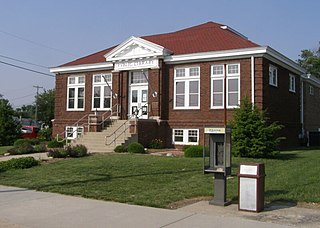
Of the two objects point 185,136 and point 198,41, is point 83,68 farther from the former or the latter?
point 185,136

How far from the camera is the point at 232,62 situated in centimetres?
2353

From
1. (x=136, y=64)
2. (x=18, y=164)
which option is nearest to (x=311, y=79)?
(x=136, y=64)

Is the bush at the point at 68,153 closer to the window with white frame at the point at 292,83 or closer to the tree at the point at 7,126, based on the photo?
the tree at the point at 7,126

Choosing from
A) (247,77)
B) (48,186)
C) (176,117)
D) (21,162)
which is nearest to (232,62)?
(247,77)

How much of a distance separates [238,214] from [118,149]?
1359 centimetres

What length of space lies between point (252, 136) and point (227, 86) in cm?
598

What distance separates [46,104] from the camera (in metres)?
75.9

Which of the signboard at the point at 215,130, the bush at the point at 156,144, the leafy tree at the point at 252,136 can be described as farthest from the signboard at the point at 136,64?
the signboard at the point at 215,130

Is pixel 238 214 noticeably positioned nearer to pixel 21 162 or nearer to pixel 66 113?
pixel 21 162

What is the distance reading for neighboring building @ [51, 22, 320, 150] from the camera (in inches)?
923

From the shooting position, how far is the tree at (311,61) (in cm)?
6345

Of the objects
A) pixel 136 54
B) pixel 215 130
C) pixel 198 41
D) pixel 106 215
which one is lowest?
pixel 106 215

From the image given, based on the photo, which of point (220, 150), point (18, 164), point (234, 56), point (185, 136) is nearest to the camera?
point (220, 150)

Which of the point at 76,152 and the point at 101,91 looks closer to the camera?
the point at 76,152
